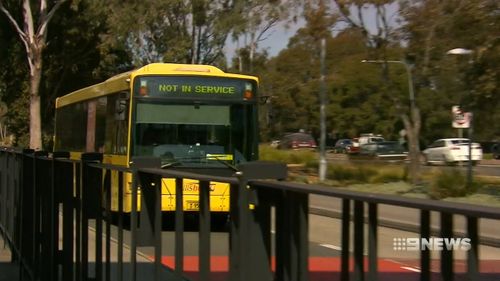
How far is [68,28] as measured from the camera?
39156 millimetres

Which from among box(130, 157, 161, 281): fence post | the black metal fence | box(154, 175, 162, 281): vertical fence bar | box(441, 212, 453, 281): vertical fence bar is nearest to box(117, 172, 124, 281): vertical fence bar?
the black metal fence

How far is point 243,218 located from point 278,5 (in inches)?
1098

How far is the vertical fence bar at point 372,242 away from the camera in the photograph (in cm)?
227

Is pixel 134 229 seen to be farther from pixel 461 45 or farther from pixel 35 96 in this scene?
pixel 35 96

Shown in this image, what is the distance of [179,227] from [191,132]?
976cm

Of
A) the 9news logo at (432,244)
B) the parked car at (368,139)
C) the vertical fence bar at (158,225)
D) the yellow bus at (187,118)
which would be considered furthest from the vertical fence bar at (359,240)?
the parked car at (368,139)

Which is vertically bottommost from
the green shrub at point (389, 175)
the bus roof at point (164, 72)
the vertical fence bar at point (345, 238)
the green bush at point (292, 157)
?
the green shrub at point (389, 175)

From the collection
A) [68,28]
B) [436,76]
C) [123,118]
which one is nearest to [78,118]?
[123,118]

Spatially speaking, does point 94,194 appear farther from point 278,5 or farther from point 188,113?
point 278,5

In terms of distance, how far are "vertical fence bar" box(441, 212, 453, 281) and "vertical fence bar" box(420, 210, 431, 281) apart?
7 cm

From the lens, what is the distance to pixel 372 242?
228cm

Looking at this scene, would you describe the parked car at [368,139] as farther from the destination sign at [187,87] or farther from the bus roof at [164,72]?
the destination sign at [187,87]

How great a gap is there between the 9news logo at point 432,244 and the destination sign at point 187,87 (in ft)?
38.3

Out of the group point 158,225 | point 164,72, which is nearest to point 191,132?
point 164,72
